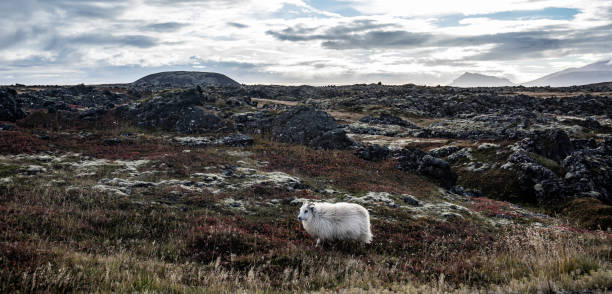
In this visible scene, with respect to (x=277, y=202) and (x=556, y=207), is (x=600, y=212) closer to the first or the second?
(x=556, y=207)

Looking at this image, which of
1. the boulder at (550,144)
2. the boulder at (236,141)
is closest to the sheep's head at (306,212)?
the boulder at (236,141)

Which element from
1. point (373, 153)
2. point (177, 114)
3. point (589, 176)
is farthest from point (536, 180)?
point (177, 114)

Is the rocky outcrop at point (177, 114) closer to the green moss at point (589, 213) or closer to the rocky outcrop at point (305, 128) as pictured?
the rocky outcrop at point (305, 128)

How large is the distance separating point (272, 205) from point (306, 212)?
19.6ft

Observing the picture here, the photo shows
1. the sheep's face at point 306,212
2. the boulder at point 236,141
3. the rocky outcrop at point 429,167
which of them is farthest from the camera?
the boulder at point 236,141

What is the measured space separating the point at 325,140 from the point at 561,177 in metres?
25.2

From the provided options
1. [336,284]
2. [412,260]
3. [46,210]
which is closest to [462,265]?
[412,260]

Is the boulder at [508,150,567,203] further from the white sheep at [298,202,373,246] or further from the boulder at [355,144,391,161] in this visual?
the white sheep at [298,202,373,246]

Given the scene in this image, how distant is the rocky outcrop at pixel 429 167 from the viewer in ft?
102

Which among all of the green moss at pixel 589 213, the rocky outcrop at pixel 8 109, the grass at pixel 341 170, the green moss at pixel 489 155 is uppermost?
the rocky outcrop at pixel 8 109

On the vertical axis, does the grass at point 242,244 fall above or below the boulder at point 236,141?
below

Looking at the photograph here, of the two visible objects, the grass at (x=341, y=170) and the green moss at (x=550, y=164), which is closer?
the grass at (x=341, y=170)

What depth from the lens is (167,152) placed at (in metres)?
31.4

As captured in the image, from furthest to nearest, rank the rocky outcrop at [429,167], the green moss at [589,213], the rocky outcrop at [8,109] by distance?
the rocky outcrop at [8,109] < the rocky outcrop at [429,167] < the green moss at [589,213]
